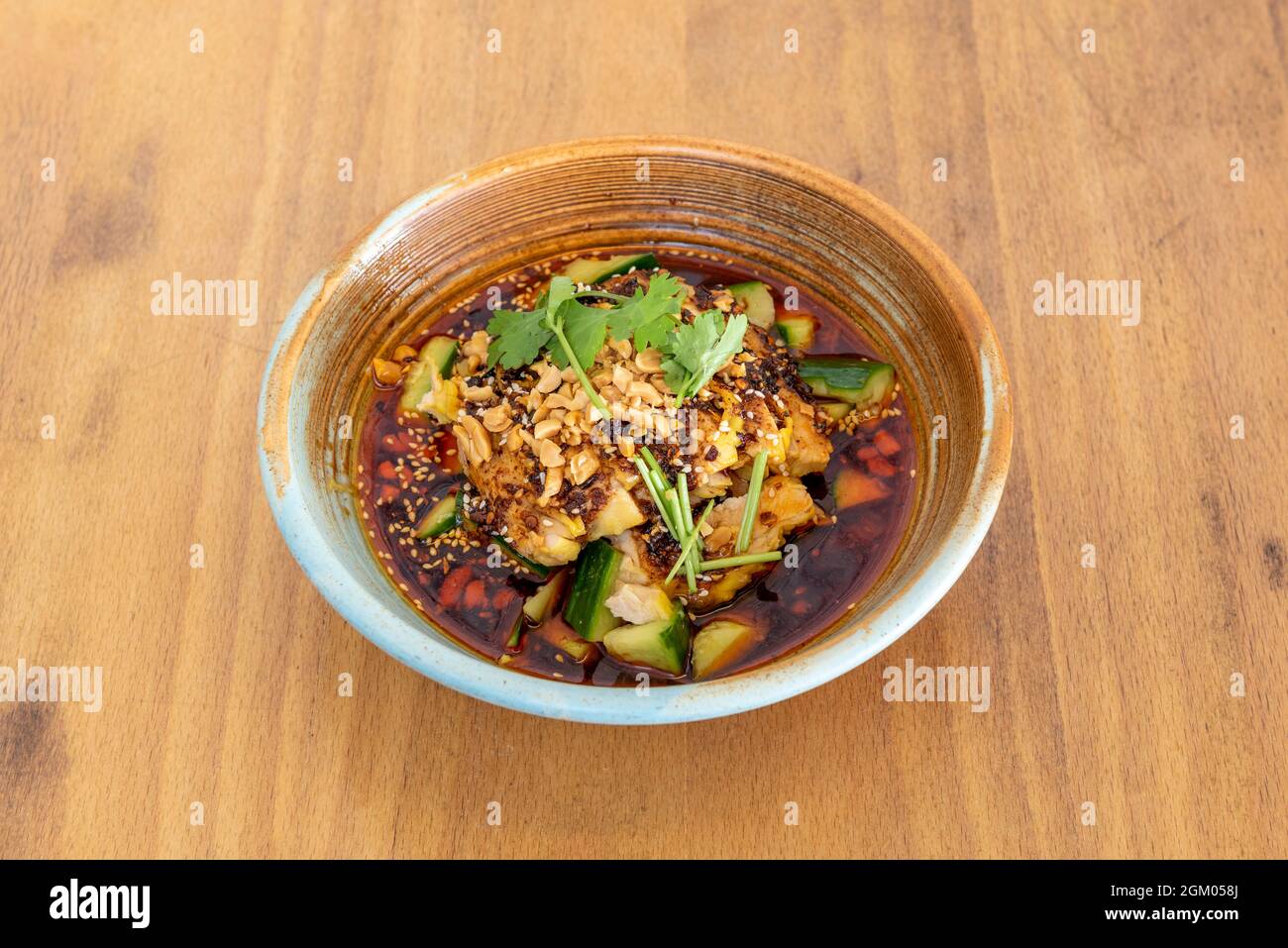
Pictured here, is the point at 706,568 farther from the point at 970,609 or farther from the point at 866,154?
the point at 866,154

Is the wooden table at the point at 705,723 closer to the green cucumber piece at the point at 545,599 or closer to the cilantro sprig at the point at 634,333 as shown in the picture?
the green cucumber piece at the point at 545,599

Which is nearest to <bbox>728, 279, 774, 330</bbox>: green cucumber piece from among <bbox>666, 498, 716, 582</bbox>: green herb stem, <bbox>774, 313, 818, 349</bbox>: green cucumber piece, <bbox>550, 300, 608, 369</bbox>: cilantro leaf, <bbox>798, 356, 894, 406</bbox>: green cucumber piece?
<bbox>774, 313, 818, 349</bbox>: green cucumber piece

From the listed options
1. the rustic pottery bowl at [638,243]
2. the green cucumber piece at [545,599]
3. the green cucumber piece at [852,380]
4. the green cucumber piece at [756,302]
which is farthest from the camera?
the green cucumber piece at [756,302]

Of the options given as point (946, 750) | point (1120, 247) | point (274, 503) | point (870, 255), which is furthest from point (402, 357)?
point (1120, 247)

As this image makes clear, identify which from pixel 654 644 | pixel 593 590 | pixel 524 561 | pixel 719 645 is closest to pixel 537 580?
pixel 524 561

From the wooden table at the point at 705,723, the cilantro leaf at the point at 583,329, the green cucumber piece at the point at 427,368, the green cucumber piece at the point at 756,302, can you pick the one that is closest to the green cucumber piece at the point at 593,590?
the wooden table at the point at 705,723

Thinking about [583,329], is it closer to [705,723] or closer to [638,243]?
[638,243]
